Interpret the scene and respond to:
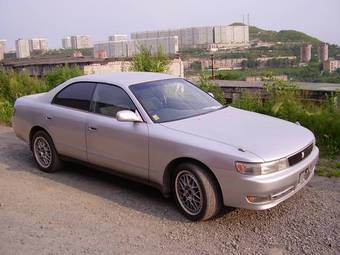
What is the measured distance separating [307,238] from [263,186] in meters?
0.65

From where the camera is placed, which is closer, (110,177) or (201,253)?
(201,253)

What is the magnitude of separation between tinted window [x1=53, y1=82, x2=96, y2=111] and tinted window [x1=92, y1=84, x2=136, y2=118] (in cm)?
14

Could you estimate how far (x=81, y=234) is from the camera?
4379mm

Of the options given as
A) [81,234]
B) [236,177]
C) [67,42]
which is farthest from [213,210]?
[67,42]

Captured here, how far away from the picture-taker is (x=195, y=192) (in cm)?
455

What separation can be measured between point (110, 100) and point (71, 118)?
28.2 inches

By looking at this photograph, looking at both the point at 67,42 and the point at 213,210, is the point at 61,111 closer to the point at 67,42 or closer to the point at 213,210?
the point at 213,210

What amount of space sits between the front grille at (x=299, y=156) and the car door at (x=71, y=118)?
107 inches

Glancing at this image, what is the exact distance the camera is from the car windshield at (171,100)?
520 cm

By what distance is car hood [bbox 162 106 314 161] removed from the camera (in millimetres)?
4327

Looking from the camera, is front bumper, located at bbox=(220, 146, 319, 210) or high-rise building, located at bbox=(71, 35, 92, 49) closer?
front bumper, located at bbox=(220, 146, 319, 210)

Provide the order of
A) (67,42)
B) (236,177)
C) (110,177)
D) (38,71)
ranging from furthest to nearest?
1. (67,42)
2. (38,71)
3. (110,177)
4. (236,177)

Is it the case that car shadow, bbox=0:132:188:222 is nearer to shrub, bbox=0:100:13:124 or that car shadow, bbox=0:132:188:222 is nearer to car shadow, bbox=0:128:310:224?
car shadow, bbox=0:128:310:224

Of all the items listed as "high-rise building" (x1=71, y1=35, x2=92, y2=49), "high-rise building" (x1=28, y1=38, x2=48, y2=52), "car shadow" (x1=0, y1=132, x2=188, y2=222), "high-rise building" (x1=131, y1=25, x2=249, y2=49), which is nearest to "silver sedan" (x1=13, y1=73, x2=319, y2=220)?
"car shadow" (x1=0, y1=132, x2=188, y2=222)
